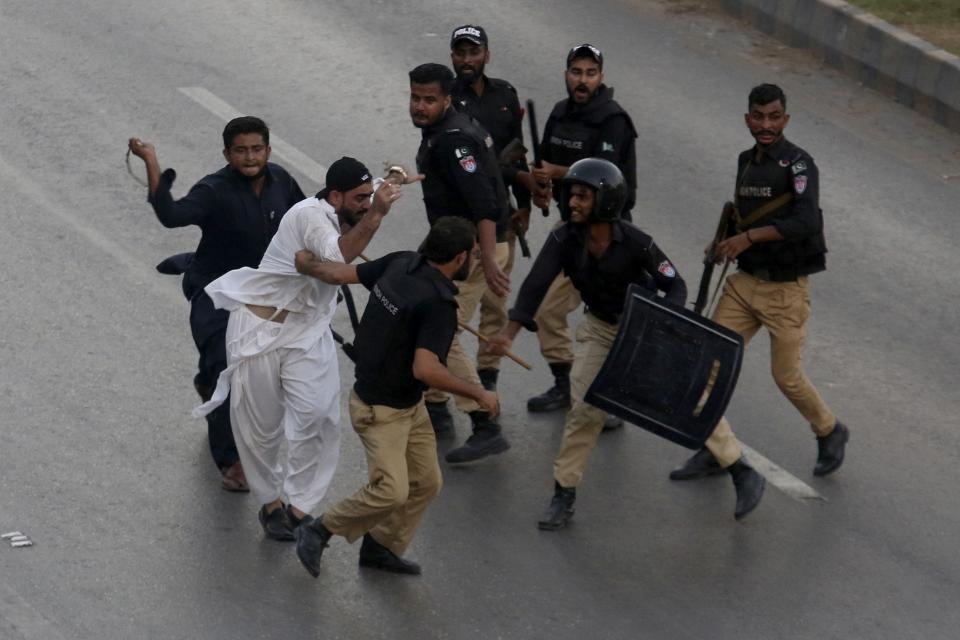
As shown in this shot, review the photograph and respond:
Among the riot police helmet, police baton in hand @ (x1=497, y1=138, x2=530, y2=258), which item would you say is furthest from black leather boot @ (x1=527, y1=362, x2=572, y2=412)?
the riot police helmet

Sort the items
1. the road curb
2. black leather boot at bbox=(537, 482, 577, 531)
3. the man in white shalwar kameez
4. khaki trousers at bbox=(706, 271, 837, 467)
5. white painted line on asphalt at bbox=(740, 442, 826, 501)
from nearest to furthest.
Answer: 1. the man in white shalwar kameez
2. black leather boot at bbox=(537, 482, 577, 531)
3. white painted line on asphalt at bbox=(740, 442, 826, 501)
4. khaki trousers at bbox=(706, 271, 837, 467)
5. the road curb

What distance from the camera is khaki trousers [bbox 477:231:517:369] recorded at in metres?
8.97

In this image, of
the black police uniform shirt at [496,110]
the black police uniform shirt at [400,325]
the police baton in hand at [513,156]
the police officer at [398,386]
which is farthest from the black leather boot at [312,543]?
the black police uniform shirt at [496,110]

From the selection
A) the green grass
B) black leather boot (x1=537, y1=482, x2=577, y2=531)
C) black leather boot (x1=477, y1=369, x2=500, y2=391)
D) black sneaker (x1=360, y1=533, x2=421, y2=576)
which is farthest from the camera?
the green grass

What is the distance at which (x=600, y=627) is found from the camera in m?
7.03

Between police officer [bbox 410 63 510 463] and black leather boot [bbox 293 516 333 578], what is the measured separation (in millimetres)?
1241

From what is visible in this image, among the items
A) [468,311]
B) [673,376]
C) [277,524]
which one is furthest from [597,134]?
[277,524]

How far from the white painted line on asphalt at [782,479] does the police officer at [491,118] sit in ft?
4.67

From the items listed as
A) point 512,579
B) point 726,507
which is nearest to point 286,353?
point 512,579

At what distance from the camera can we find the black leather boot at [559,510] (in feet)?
25.5

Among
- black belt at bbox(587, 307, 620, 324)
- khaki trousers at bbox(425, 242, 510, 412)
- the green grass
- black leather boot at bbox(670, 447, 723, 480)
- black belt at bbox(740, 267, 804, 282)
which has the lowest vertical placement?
black leather boot at bbox(670, 447, 723, 480)

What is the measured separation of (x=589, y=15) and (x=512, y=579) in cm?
751

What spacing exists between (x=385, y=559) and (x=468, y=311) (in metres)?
1.78

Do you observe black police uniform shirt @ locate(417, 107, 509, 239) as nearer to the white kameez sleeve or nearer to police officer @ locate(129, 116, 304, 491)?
police officer @ locate(129, 116, 304, 491)
